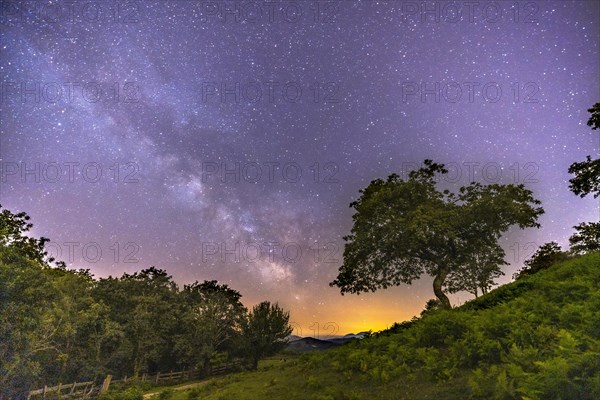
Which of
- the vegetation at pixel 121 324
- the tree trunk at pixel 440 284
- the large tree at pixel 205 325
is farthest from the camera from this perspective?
the large tree at pixel 205 325

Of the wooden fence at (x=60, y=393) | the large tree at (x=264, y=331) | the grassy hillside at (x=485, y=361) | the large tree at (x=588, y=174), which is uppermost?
the large tree at (x=588, y=174)

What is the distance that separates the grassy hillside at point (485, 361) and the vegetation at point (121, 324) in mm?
14986

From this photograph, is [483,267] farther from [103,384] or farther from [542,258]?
[103,384]

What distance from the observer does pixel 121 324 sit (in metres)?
43.1

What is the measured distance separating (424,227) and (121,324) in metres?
35.2

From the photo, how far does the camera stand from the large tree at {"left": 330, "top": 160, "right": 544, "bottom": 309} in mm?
27812

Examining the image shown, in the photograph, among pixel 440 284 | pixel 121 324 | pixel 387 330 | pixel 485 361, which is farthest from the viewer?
pixel 121 324

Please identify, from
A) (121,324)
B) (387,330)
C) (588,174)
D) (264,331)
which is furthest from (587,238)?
(121,324)

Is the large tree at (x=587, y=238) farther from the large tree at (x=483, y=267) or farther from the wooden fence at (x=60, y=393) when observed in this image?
the wooden fence at (x=60, y=393)

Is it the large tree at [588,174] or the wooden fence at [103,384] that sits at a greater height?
the large tree at [588,174]

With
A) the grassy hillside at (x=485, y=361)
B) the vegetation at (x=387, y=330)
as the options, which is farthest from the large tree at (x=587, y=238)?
the grassy hillside at (x=485, y=361)

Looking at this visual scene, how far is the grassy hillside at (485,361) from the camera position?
775 centimetres

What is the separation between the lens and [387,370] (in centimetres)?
1138

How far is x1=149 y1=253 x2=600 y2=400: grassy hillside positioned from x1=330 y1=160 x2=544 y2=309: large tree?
12.6 m
